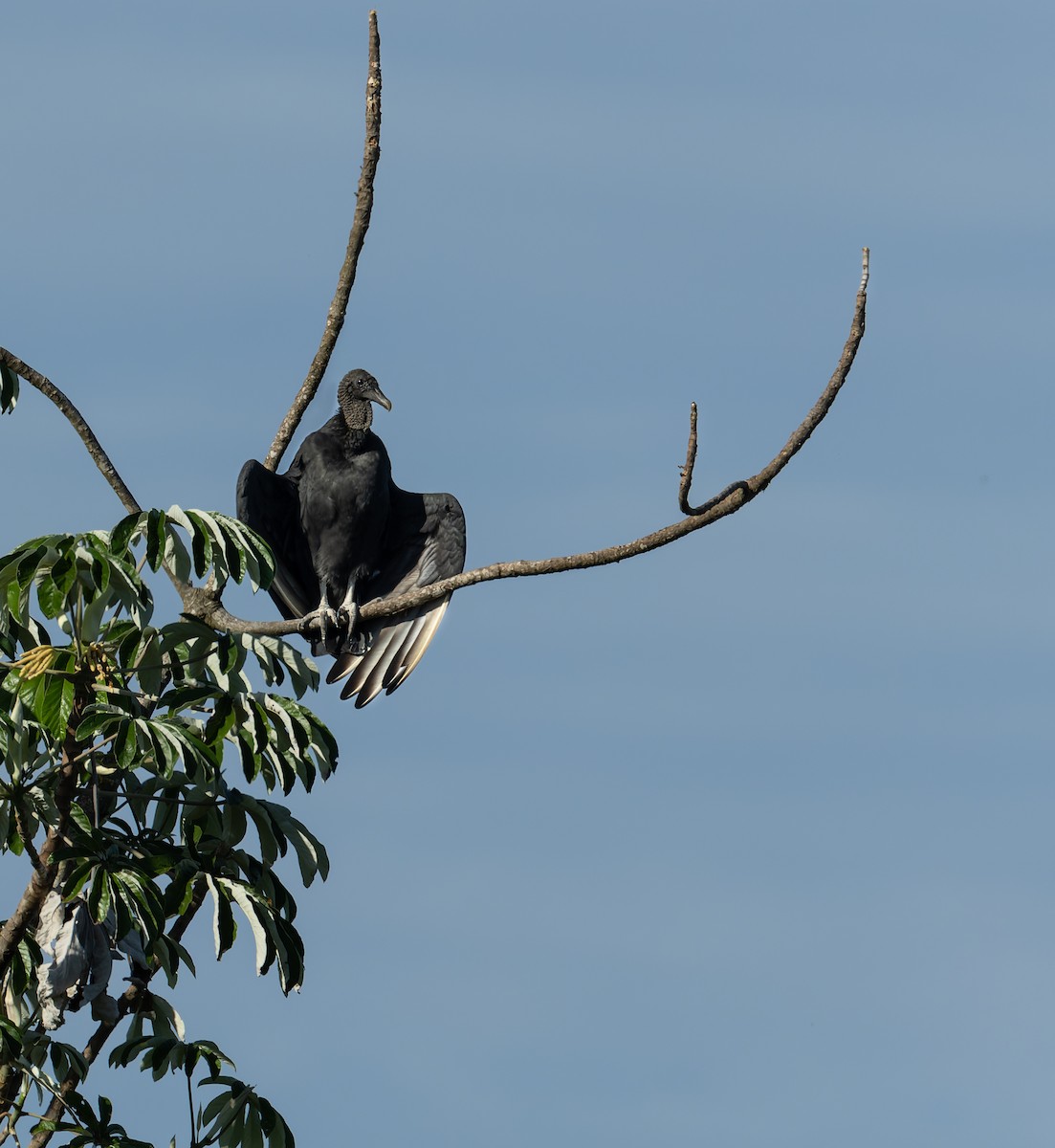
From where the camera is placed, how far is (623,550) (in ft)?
14.1

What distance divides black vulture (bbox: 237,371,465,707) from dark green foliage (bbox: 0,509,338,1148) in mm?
1989

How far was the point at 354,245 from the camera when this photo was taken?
17.6 feet

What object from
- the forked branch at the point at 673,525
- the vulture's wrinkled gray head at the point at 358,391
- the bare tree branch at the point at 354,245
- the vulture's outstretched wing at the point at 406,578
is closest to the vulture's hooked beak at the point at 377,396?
the vulture's wrinkled gray head at the point at 358,391

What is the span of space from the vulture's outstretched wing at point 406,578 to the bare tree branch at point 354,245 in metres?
1.01

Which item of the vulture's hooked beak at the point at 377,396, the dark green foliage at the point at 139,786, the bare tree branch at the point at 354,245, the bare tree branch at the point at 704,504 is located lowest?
the dark green foliage at the point at 139,786

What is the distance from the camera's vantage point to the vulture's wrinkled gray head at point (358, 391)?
717 cm

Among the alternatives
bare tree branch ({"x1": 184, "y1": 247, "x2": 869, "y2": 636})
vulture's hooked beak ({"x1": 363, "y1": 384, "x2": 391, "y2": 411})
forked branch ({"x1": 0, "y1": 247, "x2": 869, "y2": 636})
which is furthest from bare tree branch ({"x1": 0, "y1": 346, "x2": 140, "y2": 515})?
vulture's hooked beak ({"x1": 363, "y1": 384, "x2": 391, "y2": 411})

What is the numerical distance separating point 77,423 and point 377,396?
2077mm

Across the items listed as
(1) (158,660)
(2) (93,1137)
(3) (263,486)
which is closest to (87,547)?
(1) (158,660)

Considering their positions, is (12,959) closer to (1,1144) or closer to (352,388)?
(1,1144)

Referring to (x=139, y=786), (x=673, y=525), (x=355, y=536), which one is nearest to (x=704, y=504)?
(x=673, y=525)

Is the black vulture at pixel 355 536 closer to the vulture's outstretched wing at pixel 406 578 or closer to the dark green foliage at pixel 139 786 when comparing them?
the vulture's outstretched wing at pixel 406 578

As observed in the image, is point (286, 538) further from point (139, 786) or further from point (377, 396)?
point (139, 786)

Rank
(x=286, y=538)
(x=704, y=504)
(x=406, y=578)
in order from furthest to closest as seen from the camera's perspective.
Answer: (x=406, y=578)
(x=286, y=538)
(x=704, y=504)
